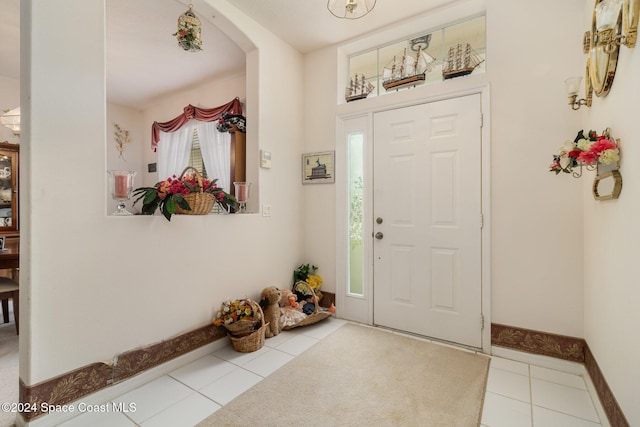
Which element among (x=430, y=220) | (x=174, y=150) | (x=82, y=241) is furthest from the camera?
(x=174, y=150)

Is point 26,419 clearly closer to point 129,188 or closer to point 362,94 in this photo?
point 129,188

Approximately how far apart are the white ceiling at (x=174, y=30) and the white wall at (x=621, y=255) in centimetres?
169

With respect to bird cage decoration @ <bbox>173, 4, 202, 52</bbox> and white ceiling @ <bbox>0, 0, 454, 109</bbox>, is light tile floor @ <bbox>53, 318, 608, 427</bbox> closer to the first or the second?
bird cage decoration @ <bbox>173, 4, 202, 52</bbox>

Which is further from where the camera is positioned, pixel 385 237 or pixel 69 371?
pixel 385 237

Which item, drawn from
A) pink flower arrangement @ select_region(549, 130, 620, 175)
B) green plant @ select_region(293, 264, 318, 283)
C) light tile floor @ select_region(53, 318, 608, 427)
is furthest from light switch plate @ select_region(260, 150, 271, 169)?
pink flower arrangement @ select_region(549, 130, 620, 175)

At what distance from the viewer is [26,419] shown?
1.53 meters

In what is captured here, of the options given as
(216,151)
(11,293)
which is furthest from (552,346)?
(11,293)

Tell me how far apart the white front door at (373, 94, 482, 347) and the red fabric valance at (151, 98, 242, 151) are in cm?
181

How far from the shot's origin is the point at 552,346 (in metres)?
2.15

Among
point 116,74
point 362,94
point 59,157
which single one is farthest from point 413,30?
point 116,74

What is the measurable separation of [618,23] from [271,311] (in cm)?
278

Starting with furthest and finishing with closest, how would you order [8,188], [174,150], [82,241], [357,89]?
[174,150] → [8,188] → [357,89] → [82,241]

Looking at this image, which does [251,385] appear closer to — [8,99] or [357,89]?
[357,89]

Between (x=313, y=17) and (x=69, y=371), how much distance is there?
314 cm
